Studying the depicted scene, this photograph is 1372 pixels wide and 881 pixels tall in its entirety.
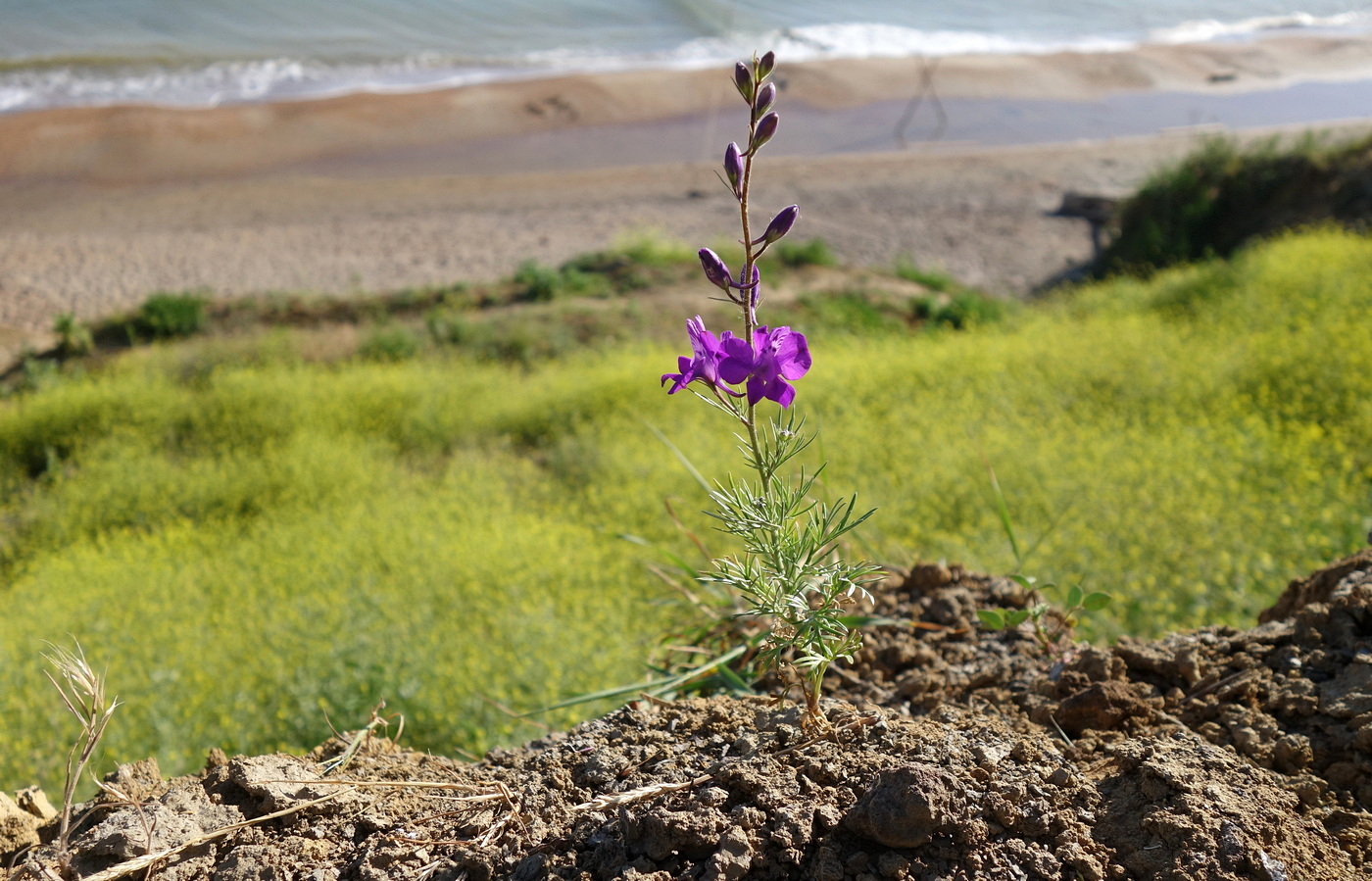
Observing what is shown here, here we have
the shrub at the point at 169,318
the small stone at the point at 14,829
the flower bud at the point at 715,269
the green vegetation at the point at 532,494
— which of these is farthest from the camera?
the shrub at the point at 169,318

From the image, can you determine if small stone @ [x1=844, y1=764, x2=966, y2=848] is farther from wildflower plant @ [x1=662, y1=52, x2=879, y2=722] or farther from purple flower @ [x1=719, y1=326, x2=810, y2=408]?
purple flower @ [x1=719, y1=326, x2=810, y2=408]

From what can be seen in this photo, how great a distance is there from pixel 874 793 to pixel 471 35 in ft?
89.1

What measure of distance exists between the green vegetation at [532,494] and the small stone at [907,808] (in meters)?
1.15

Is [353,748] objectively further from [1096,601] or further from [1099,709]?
[1096,601]

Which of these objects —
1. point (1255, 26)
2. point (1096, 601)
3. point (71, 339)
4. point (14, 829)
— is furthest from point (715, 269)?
point (1255, 26)

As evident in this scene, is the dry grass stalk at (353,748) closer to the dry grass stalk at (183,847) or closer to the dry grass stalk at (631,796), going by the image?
the dry grass stalk at (183,847)

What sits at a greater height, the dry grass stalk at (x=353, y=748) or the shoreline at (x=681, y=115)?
the shoreline at (x=681, y=115)

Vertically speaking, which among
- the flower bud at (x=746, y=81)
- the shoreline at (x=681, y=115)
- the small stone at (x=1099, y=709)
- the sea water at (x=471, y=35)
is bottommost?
the small stone at (x=1099, y=709)

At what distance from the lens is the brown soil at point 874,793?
166 cm

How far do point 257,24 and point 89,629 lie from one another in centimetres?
2376

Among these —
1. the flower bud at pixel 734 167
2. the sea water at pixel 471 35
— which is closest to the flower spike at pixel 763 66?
the flower bud at pixel 734 167

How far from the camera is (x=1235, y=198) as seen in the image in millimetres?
12828

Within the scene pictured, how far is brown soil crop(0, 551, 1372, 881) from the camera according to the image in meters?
1.66

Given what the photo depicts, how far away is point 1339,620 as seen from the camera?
7.85 ft
